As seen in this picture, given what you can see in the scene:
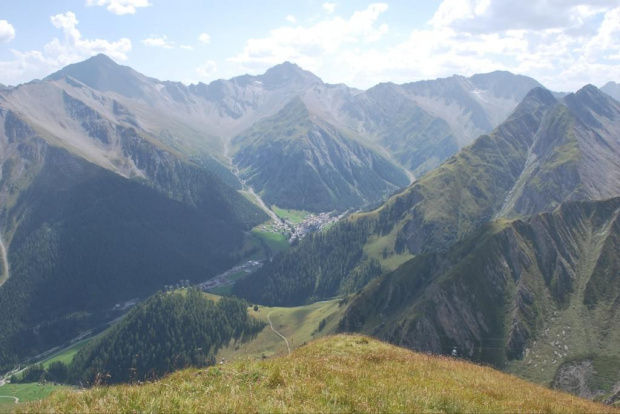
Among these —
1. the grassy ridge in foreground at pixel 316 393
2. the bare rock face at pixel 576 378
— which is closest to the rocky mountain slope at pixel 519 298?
the bare rock face at pixel 576 378

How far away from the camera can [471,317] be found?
15250cm

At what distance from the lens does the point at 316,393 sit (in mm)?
19234

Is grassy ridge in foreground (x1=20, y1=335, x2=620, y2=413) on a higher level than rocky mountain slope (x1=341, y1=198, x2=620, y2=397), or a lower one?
higher

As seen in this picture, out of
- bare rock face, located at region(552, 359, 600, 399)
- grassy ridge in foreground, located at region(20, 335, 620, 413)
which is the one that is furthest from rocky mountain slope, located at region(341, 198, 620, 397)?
grassy ridge in foreground, located at region(20, 335, 620, 413)

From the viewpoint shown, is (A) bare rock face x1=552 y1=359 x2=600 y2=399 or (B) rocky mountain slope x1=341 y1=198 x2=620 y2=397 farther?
(B) rocky mountain slope x1=341 y1=198 x2=620 y2=397

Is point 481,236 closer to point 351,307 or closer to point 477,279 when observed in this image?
point 477,279

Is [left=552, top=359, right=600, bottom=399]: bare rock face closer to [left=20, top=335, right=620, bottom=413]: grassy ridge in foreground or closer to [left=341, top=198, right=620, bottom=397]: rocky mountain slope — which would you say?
[left=341, top=198, right=620, bottom=397]: rocky mountain slope

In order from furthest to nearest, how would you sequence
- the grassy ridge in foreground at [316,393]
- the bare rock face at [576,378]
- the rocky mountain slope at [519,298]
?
the rocky mountain slope at [519,298]
the bare rock face at [576,378]
the grassy ridge in foreground at [316,393]

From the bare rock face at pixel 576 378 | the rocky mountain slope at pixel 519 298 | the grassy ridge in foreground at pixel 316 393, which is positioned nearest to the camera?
the grassy ridge in foreground at pixel 316 393

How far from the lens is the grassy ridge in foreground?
17.6 meters

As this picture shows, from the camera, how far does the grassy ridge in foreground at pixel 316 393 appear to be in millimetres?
17625

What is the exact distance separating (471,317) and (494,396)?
140m

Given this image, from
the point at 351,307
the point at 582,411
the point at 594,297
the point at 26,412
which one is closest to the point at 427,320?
the point at 351,307

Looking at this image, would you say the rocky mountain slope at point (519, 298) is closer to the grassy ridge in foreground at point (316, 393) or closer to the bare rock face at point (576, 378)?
the bare rock face at point (576, 378)
